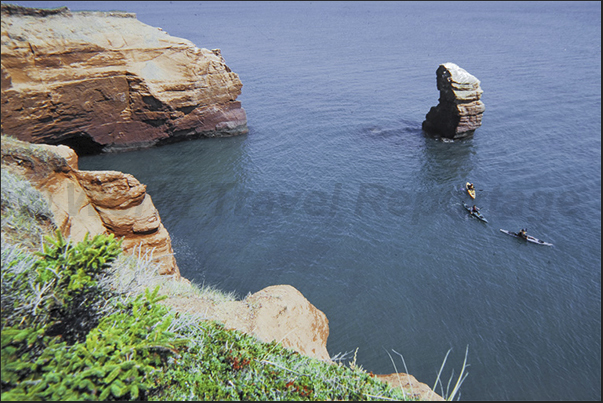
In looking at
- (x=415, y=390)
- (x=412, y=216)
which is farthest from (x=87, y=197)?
(x=412, y=216)

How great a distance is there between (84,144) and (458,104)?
41042mm

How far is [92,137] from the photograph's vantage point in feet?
122

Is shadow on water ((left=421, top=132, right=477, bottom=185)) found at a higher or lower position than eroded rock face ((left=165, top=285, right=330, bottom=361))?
lower

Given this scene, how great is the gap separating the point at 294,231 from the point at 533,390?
683 inches

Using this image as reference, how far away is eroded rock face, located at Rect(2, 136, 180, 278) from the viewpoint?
16812mm

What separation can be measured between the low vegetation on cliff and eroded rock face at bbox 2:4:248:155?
77.5ft

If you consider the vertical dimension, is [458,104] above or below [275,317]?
above

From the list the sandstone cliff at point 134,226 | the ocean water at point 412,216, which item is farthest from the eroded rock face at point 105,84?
the sandstone cliff at point 134,226

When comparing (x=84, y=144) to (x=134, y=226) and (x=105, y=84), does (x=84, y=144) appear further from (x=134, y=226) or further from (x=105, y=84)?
(x=134, y=226)

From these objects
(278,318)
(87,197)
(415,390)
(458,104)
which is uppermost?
(87,197)

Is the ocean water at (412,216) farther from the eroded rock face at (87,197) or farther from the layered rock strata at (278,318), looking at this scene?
the eroded rock face at (87,197)

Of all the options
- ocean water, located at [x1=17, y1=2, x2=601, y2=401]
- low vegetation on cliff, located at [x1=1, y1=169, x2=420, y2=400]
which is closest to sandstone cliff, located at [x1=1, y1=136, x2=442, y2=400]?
ocean water, located at [x1=17, y1=2, x2=601, y2=401]

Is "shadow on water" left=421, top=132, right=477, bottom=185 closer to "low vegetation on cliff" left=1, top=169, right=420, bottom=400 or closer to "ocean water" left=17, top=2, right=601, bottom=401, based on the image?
"ocean water" left=17, top=2, right=601, bottom=401

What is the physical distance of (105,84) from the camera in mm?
35406
